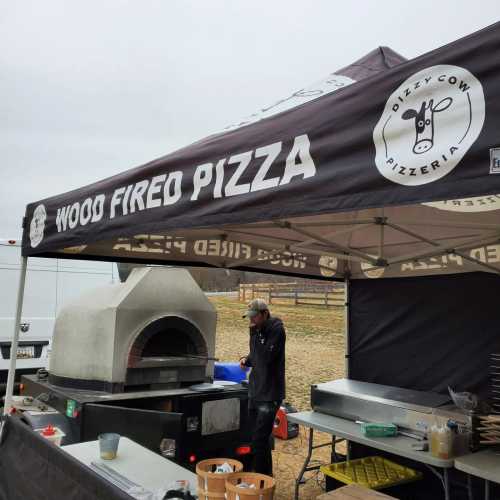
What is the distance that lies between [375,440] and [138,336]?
2.17m

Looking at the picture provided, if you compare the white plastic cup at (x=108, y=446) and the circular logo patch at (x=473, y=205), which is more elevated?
the circular logo patch at (x=473, y=205)

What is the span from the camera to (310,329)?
59.5 feet

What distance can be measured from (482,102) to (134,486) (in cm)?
222

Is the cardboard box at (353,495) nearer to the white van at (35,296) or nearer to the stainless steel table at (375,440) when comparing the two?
the stainless steel table at (375,440)

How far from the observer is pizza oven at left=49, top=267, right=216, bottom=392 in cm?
437

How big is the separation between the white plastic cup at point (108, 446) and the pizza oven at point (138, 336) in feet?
4.93

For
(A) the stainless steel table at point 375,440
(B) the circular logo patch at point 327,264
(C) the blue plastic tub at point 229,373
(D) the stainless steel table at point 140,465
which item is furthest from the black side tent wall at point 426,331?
(D) the stainless steel table at point 140,465

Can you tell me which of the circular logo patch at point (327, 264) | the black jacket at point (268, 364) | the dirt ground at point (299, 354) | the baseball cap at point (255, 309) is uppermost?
the circular logo patch at point (327, 264)

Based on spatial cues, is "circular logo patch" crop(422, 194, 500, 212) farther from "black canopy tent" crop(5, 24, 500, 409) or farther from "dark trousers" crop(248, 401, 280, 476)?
"dark trousers" crop(248, 401, 280, 476)

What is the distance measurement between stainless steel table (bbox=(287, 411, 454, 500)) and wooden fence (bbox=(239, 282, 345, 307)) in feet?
56.0

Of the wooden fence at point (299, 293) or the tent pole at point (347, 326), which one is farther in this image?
the wooden fence at point (299, 293)

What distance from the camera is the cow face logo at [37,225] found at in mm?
3701

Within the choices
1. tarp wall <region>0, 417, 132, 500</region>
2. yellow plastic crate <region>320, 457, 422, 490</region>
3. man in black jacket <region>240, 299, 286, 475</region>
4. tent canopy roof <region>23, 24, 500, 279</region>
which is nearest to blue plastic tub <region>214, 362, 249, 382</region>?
man in black jacket <region>240, 299, 286, 475</region>

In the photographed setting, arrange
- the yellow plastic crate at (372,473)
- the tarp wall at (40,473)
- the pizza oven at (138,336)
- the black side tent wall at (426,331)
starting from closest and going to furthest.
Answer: the tarp wall at (40,473) < the yellow plastic crate at (372,473) < the black side tent wall at (426,331) < the pizza oven at (138,336)
